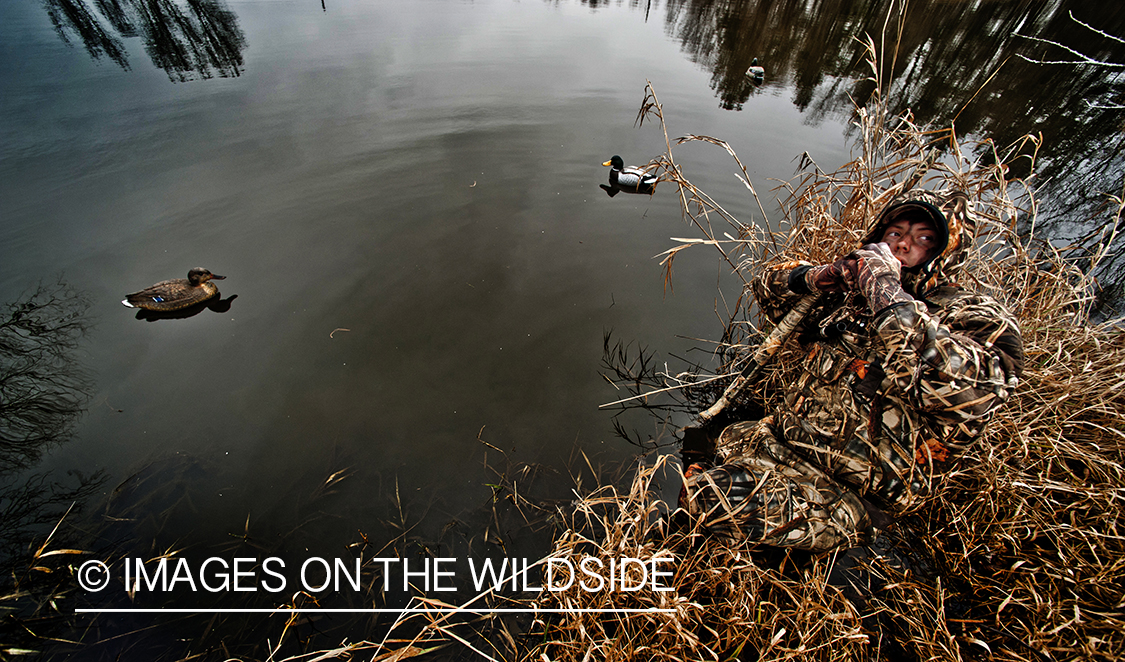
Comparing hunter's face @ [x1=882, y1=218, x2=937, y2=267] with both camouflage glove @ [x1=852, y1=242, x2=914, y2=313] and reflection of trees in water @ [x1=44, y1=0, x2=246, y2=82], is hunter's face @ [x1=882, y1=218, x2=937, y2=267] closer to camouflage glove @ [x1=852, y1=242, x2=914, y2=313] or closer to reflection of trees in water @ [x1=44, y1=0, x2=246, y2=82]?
camouflage glove @ [x1=852, y1=242, x2=914, y2=313]

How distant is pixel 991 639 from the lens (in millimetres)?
2139

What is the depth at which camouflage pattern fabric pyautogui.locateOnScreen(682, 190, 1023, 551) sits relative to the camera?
1847 millimetres

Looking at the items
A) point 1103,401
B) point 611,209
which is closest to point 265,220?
point 611,209

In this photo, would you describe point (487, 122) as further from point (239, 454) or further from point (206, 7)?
point (206, 7)

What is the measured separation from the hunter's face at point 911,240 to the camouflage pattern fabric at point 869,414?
0.21 ft

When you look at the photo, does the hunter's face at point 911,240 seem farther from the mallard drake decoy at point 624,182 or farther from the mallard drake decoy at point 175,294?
the mallard drake decoy at point 175,294

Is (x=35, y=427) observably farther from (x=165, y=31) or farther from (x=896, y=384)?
(x=165, y=31)

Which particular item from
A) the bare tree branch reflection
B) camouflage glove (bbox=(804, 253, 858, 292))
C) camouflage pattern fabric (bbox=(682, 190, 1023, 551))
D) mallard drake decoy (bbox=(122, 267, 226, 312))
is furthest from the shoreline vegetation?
mallard drake decoy (bbox=(122, 267, 226, 312))

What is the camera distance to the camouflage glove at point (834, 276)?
85.0 inches

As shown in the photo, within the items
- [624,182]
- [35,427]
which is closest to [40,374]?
[35,427]

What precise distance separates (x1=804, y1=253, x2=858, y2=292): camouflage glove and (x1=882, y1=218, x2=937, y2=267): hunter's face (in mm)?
265

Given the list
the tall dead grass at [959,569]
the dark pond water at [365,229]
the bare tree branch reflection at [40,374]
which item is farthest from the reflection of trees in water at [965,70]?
the bare tree branch reflection at [40,374]

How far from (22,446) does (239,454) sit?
5.58 feet

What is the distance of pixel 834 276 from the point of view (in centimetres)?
230
